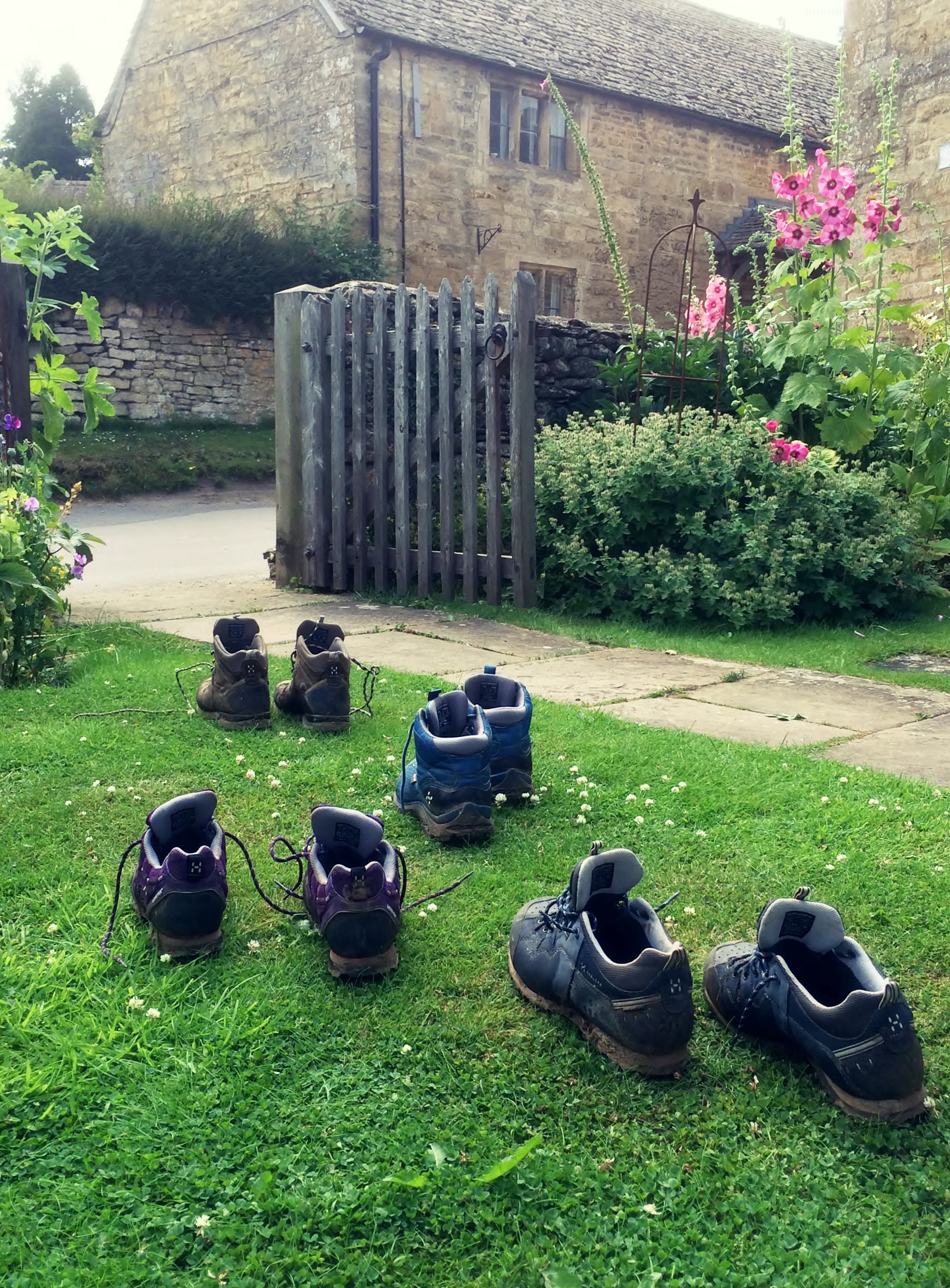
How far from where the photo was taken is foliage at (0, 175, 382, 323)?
16.2m

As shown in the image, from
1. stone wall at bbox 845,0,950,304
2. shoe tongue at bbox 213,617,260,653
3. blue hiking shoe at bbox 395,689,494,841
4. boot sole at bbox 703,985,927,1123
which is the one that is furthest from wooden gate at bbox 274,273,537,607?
stone wall at bbox 845,0,950,304

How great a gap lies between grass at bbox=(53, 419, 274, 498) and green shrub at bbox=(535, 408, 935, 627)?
29.9ft

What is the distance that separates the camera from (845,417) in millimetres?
6875

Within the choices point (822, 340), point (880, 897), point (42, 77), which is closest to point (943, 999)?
point (880, 897)

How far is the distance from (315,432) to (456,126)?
14.5 m

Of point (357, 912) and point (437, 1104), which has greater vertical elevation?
point (357, 912)

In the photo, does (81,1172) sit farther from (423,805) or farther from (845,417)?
(845,417)

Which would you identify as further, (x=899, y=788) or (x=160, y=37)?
(x=160, y=37)

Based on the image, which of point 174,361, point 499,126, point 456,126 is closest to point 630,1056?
point 174,361

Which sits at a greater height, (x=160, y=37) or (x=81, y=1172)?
(x=160, y=37)

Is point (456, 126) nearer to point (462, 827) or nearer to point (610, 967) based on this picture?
point (462, 827)

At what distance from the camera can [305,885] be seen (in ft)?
7.57

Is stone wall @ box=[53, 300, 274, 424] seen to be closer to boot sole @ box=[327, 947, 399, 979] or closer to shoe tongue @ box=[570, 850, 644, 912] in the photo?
boot sole @ box=[327, 947, 399, 979]

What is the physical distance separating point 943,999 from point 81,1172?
1499 mm
